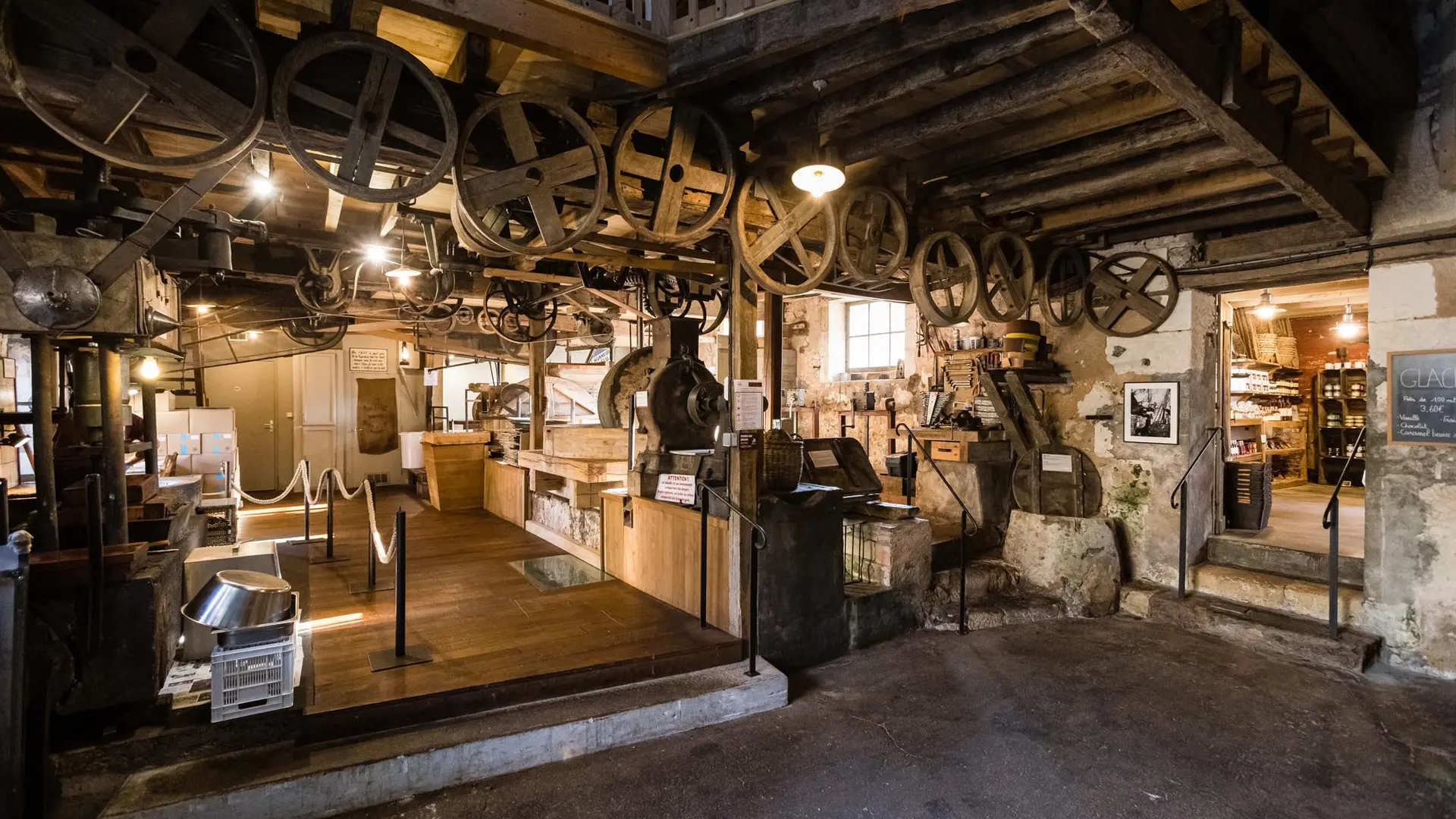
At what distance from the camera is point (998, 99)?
148 inches

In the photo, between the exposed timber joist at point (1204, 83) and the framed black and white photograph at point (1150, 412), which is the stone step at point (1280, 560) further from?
the exposed timber joist at point (1204, 83)

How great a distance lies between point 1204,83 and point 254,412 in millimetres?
14164

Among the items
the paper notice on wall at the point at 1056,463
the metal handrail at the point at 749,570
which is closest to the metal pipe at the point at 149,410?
the metal handrail at the point at 749,570

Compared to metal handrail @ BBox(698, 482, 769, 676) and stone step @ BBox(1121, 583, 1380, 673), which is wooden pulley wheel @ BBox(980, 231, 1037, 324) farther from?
stone step @ BBox(1121, 583, 1380, 673)

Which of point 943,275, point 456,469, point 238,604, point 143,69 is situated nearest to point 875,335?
point 943,275

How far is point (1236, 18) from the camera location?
10.3ft

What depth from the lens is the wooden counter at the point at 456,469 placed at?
10.2 meters

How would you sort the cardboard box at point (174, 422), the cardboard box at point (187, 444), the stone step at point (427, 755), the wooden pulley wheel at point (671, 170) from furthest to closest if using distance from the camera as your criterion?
the cardboard box at point (174, 422)
the cardboard box at point (187, 444)
the wooden pulley wheel at point (671, 170)
the stone step at point (427, 755)

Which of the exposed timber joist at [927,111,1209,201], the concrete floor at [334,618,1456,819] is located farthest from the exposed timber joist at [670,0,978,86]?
the concrete floor at [334,618,1456,819]

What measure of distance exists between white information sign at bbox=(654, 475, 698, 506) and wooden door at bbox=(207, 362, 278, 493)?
33.6 feet

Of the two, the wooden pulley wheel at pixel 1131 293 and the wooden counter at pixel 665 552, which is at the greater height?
the wooden pulley wheel at pixel 1131 293

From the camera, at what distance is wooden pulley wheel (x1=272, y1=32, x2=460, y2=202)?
2.84 m

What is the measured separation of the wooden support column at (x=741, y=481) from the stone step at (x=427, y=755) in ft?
1.94

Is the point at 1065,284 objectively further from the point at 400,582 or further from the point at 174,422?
the point at 174,422
